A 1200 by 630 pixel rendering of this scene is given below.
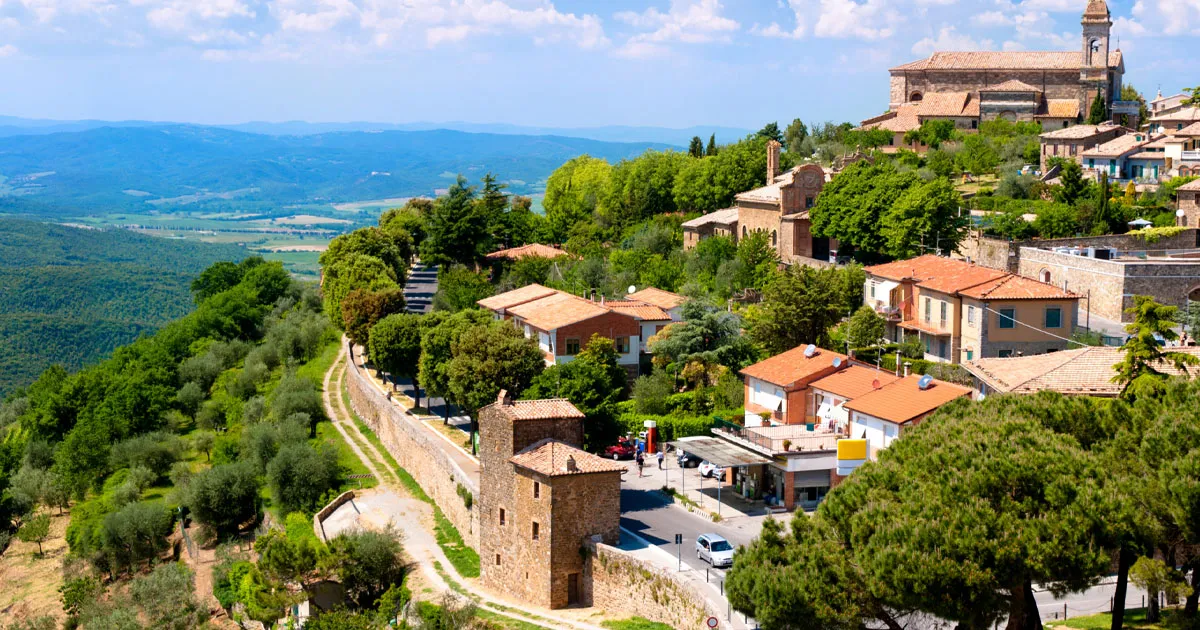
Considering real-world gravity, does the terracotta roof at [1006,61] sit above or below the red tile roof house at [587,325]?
above

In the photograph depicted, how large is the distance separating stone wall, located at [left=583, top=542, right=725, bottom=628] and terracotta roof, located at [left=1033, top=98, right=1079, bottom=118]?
58.0 m

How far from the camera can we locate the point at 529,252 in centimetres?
7038

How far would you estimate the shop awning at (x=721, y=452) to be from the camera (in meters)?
33.6

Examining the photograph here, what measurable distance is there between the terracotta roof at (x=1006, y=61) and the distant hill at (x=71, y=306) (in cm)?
8053

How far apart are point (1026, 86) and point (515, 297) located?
40.6 meters

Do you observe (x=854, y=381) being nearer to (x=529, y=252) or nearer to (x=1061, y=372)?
(x=1061, y=372)

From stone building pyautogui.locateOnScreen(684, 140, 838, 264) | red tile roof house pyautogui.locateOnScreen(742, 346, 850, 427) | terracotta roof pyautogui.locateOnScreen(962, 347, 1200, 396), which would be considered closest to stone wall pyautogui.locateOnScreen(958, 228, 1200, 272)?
stone building pyautogui.locateOnScreen(684, 140, 838, 264)

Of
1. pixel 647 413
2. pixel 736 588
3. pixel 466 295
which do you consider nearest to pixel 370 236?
pixel 466 295

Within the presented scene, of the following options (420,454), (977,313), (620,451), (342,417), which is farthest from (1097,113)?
(420,454)

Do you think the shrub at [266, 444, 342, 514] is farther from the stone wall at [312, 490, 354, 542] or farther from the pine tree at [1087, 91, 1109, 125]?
the pine tree at [1087, 91, 1109, 125]

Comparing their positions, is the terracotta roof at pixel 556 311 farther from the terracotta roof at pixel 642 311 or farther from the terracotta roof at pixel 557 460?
the terracotta roof at pixel 557 460

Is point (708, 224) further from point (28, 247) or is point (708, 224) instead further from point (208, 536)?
point (28, 247)

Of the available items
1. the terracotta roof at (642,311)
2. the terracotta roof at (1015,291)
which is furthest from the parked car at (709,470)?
the terracotta roof at (642,311)

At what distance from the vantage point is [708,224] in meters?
67.0
